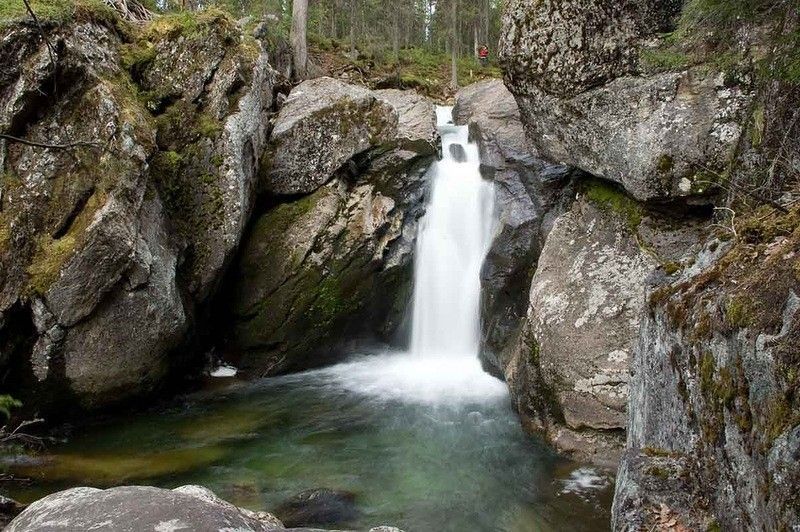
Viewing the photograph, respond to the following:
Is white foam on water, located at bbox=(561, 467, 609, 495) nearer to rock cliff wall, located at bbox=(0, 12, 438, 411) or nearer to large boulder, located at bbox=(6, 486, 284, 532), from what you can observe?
large boulder, located at bbox=(6, 486, 284, 532)

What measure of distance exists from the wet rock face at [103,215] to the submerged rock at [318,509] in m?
4.35

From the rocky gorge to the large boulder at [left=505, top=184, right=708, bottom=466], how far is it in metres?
0.03

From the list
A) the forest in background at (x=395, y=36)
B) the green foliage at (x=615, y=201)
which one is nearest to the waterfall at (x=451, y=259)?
the green foliage at (x=615, y=201)

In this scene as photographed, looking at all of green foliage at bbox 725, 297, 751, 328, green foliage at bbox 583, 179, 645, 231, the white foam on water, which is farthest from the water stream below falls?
green foliage at bbox 725, 297, 751, 328

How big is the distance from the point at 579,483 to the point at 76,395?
7868 mm

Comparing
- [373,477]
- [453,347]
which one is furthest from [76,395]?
[453,347]

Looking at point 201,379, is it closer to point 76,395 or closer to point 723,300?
point 76,395

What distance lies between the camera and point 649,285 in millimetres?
4949

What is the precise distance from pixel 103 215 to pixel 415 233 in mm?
6601

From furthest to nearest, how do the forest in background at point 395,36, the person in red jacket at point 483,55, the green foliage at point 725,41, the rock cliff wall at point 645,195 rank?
the person in red jacket at point 483,55, the forest in background at point 395,36, the green foliage at point 725,41, the rock cliff wall at point 645,195

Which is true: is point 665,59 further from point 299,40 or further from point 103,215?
point 299,40

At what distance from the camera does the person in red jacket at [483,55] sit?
3484 cm

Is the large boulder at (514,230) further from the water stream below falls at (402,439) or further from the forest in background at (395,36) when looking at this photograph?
the forest in background at (395,36)

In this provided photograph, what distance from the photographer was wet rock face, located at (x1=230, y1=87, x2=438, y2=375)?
39.9ft
